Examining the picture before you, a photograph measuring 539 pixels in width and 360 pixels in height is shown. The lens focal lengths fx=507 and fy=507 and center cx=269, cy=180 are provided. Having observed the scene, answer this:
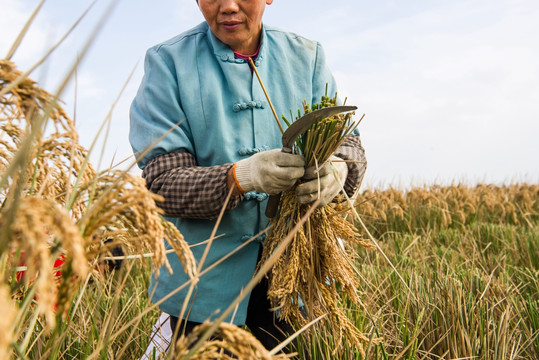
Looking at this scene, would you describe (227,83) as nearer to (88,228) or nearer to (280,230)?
(280,230)

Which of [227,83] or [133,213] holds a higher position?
[227,83]

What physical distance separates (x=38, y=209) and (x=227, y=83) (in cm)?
160

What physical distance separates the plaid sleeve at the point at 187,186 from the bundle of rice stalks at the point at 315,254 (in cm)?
25

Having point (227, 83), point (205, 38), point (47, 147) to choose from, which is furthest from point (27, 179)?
point (205, 38)

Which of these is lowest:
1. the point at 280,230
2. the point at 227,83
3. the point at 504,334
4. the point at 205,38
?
the point at 504,334

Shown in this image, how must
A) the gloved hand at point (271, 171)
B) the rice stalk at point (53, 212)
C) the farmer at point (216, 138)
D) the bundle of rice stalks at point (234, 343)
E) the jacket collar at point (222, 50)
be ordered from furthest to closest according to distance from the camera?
the jacket collar at point (222, 50), the farmer at point (216, 138), the gloved hand at point (271, 171), the bundle of rice stalks at point (234, 343), the rice stalk at point (53, 212)

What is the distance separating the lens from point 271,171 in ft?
6.01

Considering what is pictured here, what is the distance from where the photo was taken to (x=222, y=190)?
1.97m

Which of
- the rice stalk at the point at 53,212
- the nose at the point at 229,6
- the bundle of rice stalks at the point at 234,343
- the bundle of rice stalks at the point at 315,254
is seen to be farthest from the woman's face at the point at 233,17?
the bundle of rice stalks at the point at 234,343

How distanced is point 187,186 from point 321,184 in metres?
0.53

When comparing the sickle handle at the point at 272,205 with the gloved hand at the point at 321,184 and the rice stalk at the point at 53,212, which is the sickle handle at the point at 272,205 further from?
the rice stalk at the point at 53,212

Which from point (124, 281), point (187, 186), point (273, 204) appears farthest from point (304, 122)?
point (124, 281)

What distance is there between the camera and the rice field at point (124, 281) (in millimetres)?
813

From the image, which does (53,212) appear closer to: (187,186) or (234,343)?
(234,343)
